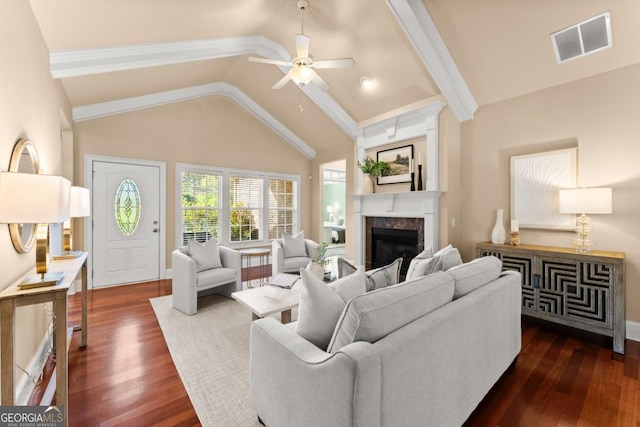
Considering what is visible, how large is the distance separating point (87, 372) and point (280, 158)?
16.1 feet

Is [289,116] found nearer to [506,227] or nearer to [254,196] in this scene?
[254,196]

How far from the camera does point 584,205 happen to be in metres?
2.68

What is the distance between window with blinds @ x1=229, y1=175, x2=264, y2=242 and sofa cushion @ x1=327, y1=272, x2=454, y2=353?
15.7 feet

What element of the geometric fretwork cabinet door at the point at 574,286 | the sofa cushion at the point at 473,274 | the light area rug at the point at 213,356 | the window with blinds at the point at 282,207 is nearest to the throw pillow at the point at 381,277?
the sofa cushion at the point at 473,274

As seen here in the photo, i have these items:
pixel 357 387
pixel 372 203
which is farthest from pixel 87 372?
pixel 372 203

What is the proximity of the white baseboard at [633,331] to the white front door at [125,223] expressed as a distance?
6187 millimetres

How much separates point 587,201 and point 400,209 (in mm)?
2112

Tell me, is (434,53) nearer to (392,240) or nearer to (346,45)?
(346,45)

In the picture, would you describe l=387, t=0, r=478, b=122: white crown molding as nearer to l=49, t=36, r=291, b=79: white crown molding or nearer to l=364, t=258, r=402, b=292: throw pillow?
l=49, t=36, r=291, b=79: white crown molding

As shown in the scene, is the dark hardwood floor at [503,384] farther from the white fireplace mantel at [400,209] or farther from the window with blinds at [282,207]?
the window with blinds at [282,207]

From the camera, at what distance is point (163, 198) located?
15.8ft

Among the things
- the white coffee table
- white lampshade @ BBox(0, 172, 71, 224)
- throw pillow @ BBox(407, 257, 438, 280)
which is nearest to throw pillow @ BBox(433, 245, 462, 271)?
throw pillow @ BBox(407, 257, 438, 280)

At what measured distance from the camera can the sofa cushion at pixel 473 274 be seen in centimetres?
173

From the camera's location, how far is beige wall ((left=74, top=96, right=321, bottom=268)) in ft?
14.1
